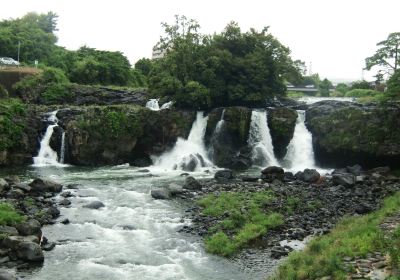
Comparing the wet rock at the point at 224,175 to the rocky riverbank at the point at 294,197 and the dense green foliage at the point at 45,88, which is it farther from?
the dense green foliage at the point at 45,88

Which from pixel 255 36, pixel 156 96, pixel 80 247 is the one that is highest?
pixel 255 36

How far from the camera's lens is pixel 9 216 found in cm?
2212

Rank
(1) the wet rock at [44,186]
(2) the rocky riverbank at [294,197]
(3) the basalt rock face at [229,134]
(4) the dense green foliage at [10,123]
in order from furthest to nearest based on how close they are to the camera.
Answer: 1. (3) the basalt rock face at [229,134]
2. (4) the dense green foliage at [10,123]
3. (1) the wet rock at [44,186]
4. (2) the rocky riverbank at [294,197]

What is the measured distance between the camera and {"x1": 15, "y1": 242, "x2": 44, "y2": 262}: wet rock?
18.5 meters

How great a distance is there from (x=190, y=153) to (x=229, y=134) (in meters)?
4.59

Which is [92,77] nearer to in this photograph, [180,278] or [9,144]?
[9,144]

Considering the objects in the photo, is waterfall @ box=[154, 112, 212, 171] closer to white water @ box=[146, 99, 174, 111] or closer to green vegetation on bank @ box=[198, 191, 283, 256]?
white water @ box=[146, 99, 174, 111]

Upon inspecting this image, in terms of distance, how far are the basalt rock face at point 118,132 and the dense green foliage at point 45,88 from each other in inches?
378

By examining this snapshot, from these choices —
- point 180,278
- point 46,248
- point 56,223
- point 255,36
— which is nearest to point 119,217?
point 56,223

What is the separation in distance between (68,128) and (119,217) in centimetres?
1966

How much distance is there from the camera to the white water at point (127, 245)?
704 inches

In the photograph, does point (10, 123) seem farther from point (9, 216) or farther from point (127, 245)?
point (127, 245)

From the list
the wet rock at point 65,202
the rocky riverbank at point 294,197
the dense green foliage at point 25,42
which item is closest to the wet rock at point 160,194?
the rocky riverbank at point 294,197

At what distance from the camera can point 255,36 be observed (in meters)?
51.6
